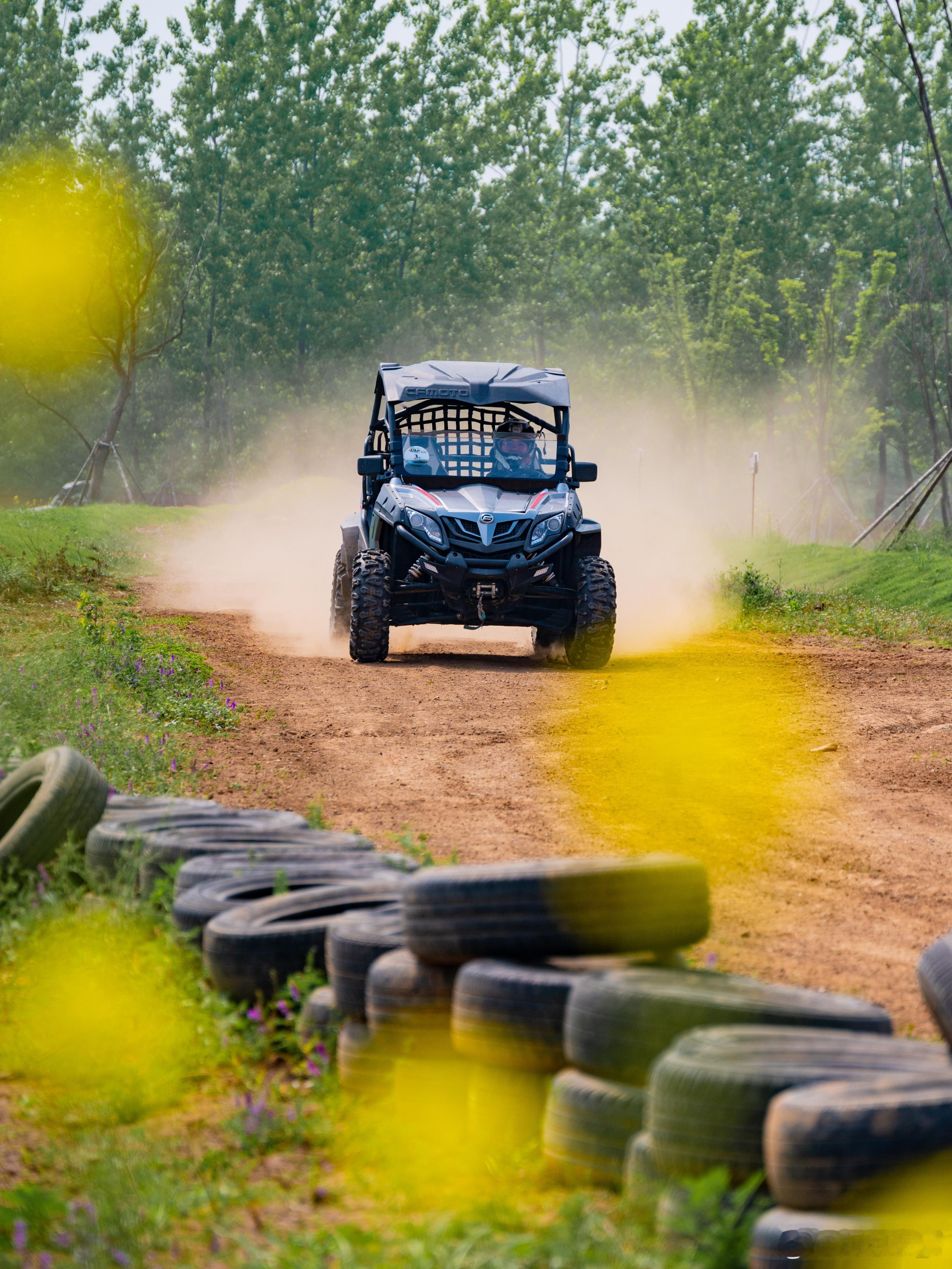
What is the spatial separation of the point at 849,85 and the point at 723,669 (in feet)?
200

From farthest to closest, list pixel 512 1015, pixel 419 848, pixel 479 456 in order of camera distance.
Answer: pixel 479 456
pixel 419 848
pixel 512 1015

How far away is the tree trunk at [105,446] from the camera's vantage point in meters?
46.1

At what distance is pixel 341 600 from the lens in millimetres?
15766

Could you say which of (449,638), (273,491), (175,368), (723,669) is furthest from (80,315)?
(723,669)

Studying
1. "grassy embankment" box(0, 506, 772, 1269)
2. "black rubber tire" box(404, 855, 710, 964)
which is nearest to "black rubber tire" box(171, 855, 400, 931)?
"grassy embankment" box(0, 506, 772, 1269)

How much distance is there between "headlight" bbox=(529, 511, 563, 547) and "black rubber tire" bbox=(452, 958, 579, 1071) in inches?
409

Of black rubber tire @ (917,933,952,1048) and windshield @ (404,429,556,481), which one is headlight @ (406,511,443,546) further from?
black rubber tire @ (917,933,952,1048)

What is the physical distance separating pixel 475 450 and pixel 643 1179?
40.5 feet

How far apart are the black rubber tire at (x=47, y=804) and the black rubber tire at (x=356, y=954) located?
1.90 m

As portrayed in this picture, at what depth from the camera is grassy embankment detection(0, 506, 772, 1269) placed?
9.42 feet

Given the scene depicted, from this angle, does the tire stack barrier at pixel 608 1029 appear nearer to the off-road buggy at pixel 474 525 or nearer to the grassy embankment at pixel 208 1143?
the grassy embankment at pixel 208 1143

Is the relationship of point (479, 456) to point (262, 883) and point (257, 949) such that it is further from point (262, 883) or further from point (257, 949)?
point (257, 949)

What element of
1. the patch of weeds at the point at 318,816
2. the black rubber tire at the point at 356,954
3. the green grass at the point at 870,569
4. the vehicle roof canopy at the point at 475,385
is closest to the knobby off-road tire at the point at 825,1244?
the black rubber tire at the point at 356,954

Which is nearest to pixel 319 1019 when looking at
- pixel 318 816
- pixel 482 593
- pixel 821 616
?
pixel 318 816
